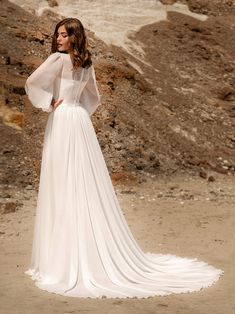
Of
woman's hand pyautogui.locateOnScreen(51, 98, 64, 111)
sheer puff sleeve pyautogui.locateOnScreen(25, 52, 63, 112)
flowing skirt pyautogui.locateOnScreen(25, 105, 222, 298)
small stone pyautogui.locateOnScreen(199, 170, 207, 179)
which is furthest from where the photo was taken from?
small stone pyautogui.locateOnScreen(199, 170, 207, 179)

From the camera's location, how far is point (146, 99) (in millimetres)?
16656

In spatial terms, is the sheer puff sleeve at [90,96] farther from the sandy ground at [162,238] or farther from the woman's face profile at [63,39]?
the sandy ground at [162,238]

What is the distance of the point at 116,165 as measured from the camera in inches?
543

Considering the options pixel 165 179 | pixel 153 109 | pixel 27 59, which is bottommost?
pixel 165 179

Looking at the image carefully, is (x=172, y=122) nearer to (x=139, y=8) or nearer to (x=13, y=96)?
(x=13, y=96)

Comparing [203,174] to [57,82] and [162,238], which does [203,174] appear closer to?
[162,238]

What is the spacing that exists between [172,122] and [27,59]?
398cm

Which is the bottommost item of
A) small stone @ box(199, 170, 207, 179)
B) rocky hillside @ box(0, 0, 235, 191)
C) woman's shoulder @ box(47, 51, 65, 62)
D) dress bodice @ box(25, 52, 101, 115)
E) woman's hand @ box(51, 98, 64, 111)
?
small stone @ box(199, 170, 207, 179)

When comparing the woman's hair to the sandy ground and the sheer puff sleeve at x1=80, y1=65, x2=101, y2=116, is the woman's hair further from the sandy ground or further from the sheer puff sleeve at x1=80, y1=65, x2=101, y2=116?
the sandy ground

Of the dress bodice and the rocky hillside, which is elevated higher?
the dress bodice

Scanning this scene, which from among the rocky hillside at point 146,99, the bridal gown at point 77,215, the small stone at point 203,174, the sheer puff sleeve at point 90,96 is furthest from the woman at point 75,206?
the small stone at point 203,174

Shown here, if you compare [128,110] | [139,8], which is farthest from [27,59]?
[139,8]

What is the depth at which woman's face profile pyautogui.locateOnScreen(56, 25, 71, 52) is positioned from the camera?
680 centimetres

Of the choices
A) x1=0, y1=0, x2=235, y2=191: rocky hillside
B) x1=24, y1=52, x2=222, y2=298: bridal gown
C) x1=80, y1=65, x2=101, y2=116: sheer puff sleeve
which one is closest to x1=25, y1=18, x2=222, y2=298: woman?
x1=24, y1=52, x2=222, y2=298: bridal gown
